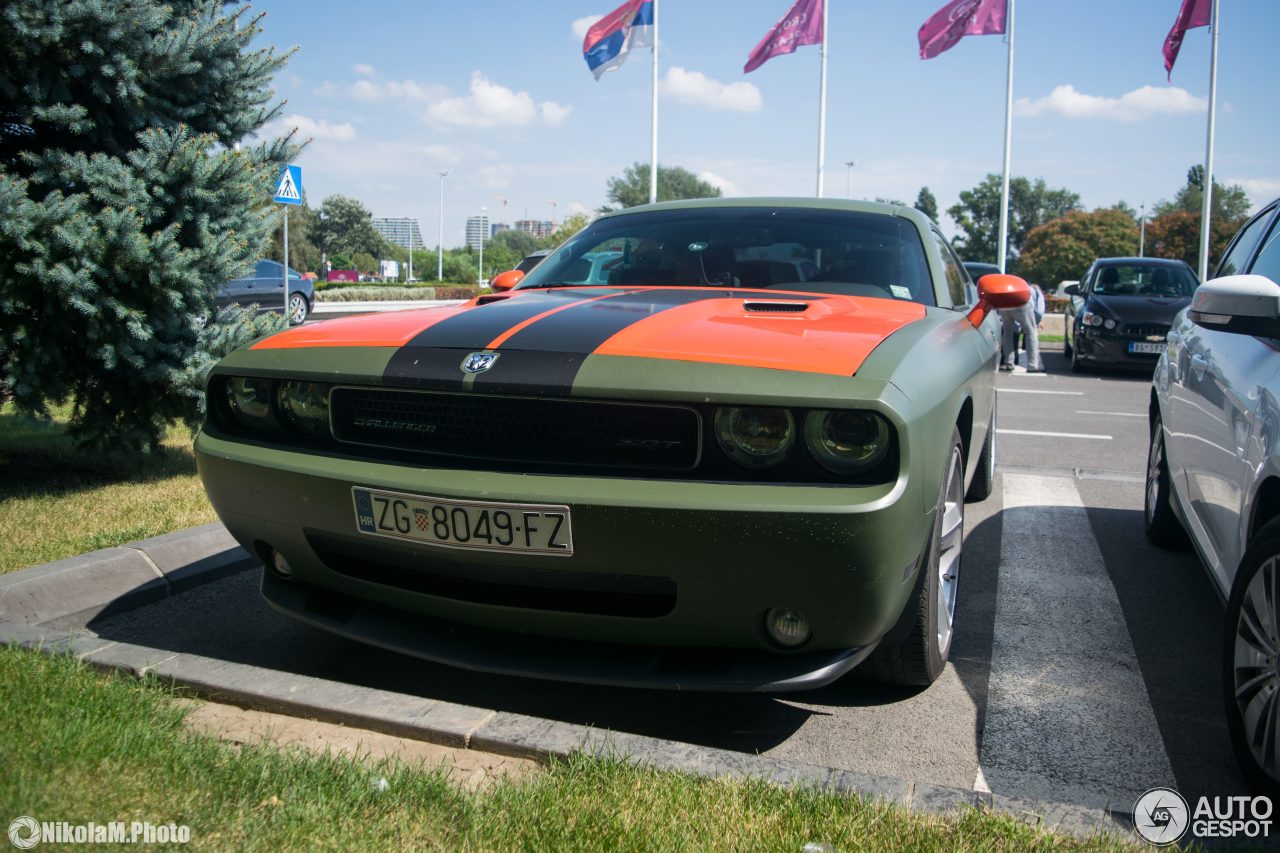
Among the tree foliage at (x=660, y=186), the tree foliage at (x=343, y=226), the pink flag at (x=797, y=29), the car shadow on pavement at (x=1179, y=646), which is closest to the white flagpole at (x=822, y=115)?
the pink flag at (x=797, y=29)

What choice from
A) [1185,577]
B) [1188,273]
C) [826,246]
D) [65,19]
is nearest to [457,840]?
[826,246]

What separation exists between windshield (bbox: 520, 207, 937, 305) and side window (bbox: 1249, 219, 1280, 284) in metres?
1.03

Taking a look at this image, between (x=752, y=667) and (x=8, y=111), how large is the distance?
4674 mm

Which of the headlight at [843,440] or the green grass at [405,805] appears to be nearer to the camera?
the green grass at [405,805]

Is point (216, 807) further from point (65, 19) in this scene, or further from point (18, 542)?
point (65, 19)

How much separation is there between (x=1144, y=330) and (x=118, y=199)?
43.0 ft

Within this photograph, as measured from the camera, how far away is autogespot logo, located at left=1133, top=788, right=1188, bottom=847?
6.45 ft

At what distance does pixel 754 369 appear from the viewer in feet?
7.53

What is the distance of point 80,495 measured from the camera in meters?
5.12

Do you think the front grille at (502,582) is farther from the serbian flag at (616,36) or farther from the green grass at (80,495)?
the serbian flag at (616,36)

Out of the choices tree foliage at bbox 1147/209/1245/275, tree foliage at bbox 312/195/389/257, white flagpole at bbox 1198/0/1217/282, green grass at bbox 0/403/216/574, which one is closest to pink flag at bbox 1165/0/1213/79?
white flagpole at bbox 1198/0/1217/282

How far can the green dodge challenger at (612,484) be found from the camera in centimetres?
223

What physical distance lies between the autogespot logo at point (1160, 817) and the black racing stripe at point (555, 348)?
4.87 ft
